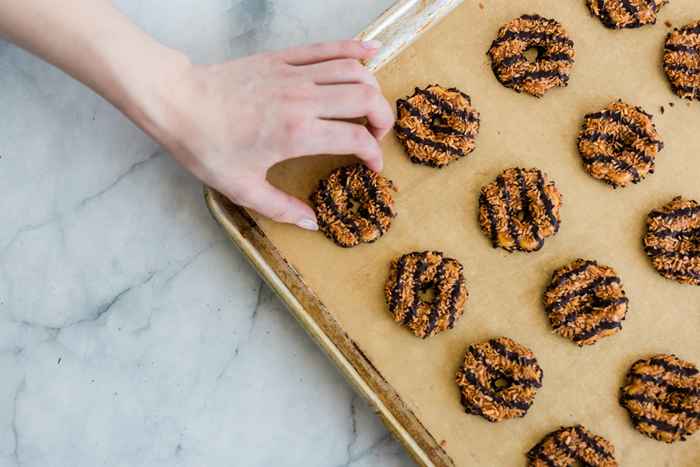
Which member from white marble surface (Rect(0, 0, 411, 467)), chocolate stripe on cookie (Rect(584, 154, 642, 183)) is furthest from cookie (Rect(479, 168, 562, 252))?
white marble surface (Rect(0, 0, 411, 467))

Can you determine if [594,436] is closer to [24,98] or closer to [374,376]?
[374,376]

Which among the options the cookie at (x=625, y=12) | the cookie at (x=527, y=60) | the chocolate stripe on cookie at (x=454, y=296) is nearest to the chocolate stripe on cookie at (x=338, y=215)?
the chocolate stripe on cookie at (x=454, y=296)

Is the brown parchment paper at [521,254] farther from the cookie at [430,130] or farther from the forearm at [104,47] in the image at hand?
the forearm at [104,47]

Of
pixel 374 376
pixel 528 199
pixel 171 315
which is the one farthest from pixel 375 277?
pixel 171 315

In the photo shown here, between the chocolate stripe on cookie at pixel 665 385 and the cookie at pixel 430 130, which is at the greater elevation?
the cookie at pixel 430 130

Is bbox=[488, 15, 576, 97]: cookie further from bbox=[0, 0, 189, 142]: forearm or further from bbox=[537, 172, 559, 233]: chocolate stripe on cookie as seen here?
bbox=[0, 0, 189, 142]: forearm

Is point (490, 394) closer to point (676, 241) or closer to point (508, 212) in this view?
point (508, 212)
